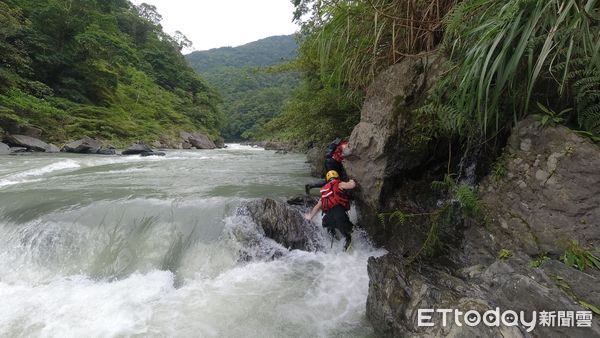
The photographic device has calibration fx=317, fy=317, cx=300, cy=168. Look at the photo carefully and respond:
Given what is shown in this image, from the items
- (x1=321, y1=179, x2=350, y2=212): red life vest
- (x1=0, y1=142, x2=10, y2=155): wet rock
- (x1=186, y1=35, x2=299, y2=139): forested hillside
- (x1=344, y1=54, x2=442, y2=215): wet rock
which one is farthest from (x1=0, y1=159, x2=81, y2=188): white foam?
(x1=344, y1=54, x2=442, y2=215): wet rock

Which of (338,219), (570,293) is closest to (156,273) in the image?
(338,219)

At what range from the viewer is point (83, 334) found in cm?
294

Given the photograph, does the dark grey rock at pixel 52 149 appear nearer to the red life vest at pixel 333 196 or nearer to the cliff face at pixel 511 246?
the red life vest at pixel 333 196

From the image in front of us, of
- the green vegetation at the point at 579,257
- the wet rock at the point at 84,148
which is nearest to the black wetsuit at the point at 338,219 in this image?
the green vegetation at the point at 579,257

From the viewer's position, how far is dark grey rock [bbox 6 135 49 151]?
41.1 feet

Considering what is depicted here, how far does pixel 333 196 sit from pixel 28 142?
46.2ft

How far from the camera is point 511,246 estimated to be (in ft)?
9.20

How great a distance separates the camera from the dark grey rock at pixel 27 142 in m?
12.5

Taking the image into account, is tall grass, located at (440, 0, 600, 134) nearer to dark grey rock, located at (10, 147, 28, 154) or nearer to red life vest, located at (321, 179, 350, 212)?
red life vest, located at (321, 179, 350, 212)

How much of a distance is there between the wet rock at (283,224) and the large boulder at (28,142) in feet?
41.2

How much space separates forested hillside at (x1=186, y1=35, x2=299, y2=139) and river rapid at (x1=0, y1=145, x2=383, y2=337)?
3.54 meters

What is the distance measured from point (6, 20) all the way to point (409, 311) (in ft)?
66.9

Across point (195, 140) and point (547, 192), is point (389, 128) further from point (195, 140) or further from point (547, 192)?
point (195, 140)

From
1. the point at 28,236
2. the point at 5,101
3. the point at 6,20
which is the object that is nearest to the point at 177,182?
the point at 28,236
